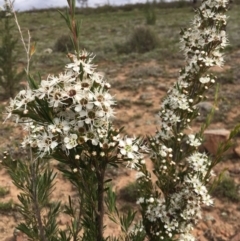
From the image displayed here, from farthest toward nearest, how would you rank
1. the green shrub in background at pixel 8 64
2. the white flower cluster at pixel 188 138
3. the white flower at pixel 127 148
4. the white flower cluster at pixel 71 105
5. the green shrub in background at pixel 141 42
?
1. the green shrub in background at pixel 141 42
2. the green shrub in background at pixel 8 64
3. the white flower cluster at pixel 188 138
4. the white flower at pixel 127 148
5. the white flower cluster at pixel 71 105

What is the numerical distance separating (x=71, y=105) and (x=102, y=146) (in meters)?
0.24

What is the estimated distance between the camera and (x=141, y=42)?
15.2 metres

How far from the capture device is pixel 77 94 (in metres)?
1.55

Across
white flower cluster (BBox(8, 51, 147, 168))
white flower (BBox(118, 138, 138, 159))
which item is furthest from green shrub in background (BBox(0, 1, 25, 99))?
white flower (BBox(118, 138, 138, 159))

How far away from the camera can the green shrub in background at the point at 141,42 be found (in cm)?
1507

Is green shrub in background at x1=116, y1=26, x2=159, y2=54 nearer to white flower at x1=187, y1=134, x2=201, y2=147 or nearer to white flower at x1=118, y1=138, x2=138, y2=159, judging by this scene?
white flower at x1=187, y1=134, x2=201, y2=147

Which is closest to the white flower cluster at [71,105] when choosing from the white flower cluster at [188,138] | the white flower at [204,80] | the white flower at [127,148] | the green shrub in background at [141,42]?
the white flower at [127,148]

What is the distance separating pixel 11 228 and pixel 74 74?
13.9ft

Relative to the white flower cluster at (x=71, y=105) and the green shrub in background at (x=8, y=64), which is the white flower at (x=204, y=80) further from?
the green shrub in background at (x=8, y=64)

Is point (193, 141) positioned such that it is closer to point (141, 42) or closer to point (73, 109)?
point (73, 109)

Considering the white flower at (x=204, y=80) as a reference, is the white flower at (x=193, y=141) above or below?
below

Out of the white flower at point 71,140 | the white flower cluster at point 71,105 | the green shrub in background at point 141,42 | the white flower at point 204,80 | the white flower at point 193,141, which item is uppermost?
the white flower cluster at point 71,105

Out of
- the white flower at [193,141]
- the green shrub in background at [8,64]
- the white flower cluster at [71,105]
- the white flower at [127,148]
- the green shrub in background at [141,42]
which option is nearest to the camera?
the white flower cluster at [71,105]

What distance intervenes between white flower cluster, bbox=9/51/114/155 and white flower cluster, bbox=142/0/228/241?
124 cm
